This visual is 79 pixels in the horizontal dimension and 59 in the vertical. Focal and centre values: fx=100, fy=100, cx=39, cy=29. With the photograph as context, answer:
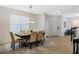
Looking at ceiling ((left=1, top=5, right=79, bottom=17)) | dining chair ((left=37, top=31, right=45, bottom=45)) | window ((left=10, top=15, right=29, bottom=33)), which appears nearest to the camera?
ceiling ((left=1, top=5, right=79, bottom=17))

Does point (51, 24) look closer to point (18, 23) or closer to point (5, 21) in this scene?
point (18, 23)

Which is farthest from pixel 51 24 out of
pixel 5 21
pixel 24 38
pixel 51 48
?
pixel 5 21

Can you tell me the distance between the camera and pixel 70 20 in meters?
2.59

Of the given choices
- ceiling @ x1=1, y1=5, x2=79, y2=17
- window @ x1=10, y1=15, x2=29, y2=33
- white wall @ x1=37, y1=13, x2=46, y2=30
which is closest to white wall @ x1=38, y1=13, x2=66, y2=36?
white wall @ x1=37, y1=13, x2=46, y2=30

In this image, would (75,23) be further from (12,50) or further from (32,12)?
(12,50)

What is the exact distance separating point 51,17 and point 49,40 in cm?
61

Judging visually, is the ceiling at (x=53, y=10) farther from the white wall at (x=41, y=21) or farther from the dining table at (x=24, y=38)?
the dining table at (x=24, y=38)

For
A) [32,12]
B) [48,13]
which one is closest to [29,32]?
[32,12]

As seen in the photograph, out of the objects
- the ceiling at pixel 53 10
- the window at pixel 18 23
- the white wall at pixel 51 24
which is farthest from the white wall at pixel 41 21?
the window at pixel 18 23

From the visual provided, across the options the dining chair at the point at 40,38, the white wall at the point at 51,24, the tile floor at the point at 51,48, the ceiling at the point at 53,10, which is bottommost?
the tile floor at the point at 51,48

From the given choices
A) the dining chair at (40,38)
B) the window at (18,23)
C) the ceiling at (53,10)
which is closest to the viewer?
the ceiling at (53,10)

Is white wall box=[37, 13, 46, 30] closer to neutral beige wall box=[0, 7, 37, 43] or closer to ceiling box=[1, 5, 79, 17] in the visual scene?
ceiling box=[1, 5, 79, 17]

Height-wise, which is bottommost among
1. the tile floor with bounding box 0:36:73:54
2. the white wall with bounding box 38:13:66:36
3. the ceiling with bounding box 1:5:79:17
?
the tile floor with bounding box 0:36:73:54
